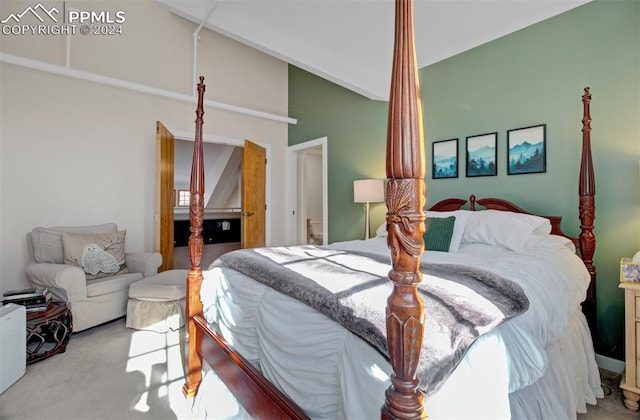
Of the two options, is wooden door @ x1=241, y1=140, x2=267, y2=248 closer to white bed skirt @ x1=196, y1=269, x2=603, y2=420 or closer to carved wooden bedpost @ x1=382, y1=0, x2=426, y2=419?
white bed skirt @ x1=196, y1=269, x2=603, y2=420

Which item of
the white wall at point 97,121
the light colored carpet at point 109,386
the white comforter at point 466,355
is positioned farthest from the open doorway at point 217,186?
the white comforter at point 466,355

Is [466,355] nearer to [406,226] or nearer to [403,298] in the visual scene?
[403,298]

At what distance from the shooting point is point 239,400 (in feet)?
4.72

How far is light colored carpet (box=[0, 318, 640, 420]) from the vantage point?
1698 millimetres

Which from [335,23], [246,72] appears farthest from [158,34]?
[335,23]

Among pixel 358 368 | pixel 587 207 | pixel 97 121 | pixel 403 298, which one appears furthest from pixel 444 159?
pixel 97 121

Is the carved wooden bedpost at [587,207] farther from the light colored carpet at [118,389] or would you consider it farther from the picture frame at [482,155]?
the picture frame at [482,155]

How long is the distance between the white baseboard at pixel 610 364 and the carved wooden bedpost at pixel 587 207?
0.23 metres

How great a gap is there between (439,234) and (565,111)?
1.37 m

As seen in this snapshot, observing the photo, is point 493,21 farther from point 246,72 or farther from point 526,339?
point 246,72

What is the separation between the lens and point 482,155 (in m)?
2.86

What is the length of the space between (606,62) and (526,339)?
2309 mm

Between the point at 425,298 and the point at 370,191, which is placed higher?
the point at 370,191

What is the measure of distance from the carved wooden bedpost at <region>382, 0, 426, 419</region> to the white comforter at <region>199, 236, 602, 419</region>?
0.60ft
